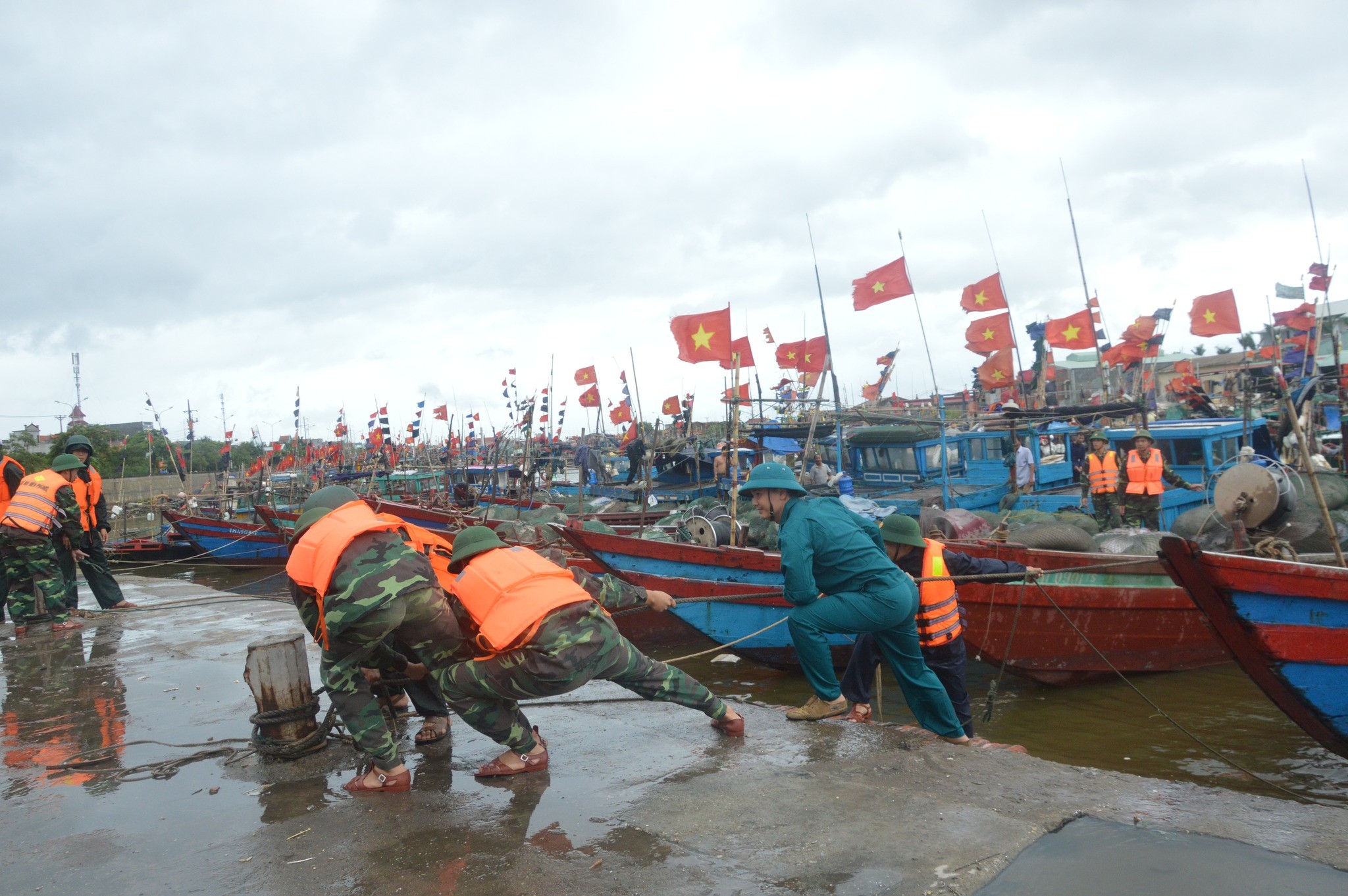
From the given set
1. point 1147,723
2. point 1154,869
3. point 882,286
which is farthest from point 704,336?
point 1154,869

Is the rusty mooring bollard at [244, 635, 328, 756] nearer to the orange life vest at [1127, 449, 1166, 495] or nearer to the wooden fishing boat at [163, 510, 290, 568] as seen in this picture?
the orange life vest at [1127, 449, 1166, 495]

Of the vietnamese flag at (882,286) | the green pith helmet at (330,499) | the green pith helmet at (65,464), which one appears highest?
the vietnamese flag at (882,286)

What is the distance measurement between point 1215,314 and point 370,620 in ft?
64.8

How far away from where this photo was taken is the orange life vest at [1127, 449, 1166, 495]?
1033 cm

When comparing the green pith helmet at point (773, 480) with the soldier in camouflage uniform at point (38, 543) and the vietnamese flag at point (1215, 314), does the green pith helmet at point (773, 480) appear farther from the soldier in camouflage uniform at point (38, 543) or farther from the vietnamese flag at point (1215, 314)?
the vietnamese flag at point (1215, 314)

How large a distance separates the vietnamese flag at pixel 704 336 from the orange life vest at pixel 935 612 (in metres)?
7.48

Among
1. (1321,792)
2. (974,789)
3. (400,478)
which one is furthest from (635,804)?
(400,478)

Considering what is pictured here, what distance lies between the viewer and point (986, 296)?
16.9 meters

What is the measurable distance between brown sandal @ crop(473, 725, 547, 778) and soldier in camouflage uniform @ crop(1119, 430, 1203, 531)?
30.2 feet

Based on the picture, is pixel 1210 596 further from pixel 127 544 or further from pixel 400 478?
pixel 400 478

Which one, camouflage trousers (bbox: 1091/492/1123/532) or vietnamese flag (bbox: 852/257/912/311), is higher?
vietnamese flag (bbox: 852/257/912/311)

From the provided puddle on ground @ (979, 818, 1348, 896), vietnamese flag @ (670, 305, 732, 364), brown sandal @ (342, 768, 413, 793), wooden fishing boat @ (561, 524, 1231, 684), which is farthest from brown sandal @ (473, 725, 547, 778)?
vietnamese flag @ (670, 305, 732, 364)

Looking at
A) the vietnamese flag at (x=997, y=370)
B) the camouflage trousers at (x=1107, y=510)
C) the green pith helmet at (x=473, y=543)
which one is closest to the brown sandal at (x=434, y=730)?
the green pith helmet at (x=473, y=543)

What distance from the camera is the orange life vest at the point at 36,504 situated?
7270 millimetres
